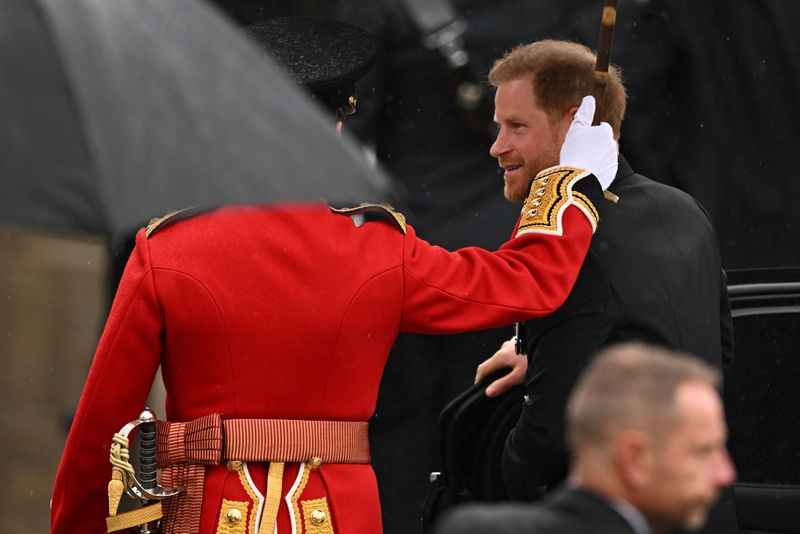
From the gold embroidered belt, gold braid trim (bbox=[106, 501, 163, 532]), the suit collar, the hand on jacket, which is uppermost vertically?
the suit collar

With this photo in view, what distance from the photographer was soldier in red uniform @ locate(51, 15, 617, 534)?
3.43 meters

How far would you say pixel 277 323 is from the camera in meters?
3.46

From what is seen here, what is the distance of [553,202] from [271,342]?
2.33ft

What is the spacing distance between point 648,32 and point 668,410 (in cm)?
447

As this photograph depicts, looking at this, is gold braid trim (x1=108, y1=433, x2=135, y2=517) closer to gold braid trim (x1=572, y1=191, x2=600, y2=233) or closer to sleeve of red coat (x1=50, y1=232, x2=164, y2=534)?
sleeve of red coat (x1=50, y1=232, x2=164, y2=534)

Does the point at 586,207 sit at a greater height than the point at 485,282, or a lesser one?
greater

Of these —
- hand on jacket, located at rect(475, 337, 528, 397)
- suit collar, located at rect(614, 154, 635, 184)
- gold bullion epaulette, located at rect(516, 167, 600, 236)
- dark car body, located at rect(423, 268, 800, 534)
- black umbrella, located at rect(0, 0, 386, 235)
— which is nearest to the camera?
black umbrella, located at rect(0, 0, 386, 235)

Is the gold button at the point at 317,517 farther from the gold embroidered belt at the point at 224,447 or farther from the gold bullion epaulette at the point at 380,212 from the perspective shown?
the gold bullion epaulette at the point at 380,212

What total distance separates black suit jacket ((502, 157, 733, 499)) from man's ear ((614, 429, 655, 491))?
162cm

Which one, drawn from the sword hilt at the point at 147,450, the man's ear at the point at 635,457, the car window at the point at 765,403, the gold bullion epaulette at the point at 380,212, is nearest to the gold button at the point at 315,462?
the sword hilt at the point at 147,450

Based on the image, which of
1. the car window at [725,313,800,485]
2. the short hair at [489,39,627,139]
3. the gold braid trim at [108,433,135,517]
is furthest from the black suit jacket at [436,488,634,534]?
the car window at [725,313,800,485]

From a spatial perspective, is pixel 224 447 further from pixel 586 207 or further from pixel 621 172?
pixel 621 172

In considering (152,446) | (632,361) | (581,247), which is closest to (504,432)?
(581,247)

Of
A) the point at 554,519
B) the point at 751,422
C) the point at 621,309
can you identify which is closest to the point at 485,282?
the point at 621,309
